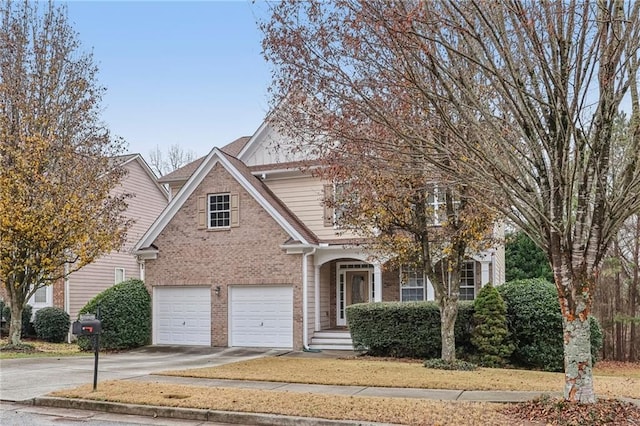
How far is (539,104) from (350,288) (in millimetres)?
14169

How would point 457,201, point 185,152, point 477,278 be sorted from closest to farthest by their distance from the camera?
1. point 457,201
2. point 477,278
3. point 185,152

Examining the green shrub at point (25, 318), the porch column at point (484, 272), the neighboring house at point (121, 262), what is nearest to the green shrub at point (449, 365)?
the porch column at point (484, 272)

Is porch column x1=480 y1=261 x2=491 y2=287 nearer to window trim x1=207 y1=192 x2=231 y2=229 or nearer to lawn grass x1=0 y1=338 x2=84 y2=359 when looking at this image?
window trim x1=207 y1=192 x2=231 y2=229

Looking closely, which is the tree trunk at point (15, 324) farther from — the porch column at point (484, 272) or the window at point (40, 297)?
the porch column at point (484, 272)

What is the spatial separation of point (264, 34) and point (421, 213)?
618 centimetres

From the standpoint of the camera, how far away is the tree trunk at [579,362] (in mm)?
7945

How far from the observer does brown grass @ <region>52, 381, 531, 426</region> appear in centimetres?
796

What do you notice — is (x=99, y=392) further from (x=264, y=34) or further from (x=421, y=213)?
(x=421, y=213)

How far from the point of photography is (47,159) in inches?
702

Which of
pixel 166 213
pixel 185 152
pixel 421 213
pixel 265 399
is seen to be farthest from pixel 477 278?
pixel 185 152

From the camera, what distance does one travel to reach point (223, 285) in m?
20.1

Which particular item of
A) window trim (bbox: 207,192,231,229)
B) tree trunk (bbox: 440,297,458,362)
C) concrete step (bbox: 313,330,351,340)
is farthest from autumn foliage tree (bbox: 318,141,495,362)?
window trim (bbox: 207,192,231,229)

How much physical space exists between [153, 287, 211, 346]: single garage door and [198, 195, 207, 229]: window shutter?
2.20 metres

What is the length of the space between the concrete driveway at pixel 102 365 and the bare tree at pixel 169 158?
31172 millimetres
